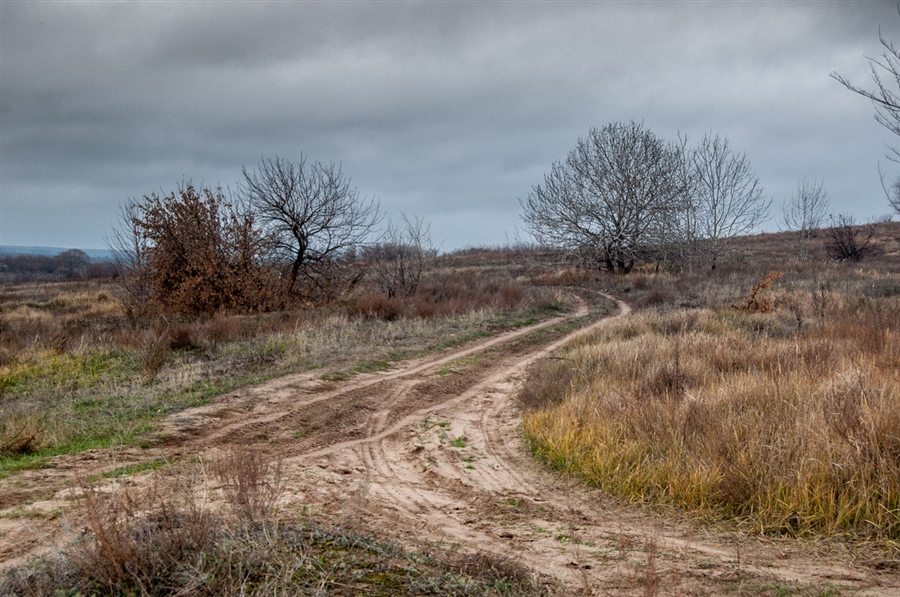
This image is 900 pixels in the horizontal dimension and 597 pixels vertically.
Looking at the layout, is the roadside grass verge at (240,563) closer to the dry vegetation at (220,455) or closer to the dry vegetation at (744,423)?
the dry vegetation at (220,455)

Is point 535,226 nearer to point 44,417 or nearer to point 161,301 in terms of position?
point 161,301

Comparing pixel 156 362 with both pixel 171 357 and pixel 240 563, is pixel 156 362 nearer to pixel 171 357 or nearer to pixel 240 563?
pixel 171 357

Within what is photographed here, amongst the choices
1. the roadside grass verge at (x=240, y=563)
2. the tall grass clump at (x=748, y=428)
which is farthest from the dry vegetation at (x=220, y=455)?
the tall grass clump at (x=748, y=428)

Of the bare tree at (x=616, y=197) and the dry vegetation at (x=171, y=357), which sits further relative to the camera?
the bare tree at (x=616, y=197)

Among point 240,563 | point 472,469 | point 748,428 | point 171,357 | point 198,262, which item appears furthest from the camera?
point 198,262

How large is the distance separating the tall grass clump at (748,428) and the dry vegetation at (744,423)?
0.04ft

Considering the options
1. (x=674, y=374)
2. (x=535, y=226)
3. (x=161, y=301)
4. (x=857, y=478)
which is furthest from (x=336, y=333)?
(x=535, y=226)

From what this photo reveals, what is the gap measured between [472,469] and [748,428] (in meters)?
2.73

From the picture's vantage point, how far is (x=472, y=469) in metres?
6.41

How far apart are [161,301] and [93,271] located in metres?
47.3

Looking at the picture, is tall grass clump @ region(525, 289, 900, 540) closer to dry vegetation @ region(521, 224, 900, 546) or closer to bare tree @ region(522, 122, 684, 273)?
dry vegetation @ region(521, 224, 900, 546)

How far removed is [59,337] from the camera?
13312 mm

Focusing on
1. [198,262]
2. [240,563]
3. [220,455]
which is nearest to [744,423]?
[240,563]

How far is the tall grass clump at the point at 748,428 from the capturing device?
444 cm
